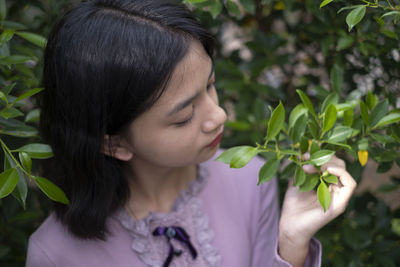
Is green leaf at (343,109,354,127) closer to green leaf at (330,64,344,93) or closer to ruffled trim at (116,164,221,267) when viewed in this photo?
green leaf at (330,64,344,93)

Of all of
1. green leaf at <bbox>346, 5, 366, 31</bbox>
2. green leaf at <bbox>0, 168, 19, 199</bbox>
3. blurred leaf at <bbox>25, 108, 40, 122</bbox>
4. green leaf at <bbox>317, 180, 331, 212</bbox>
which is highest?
green leaf at <bbox>346, 5, 366, 31</bbox>

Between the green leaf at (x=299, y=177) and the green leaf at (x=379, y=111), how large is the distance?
8.4 inches

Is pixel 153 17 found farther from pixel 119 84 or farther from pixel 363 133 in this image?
pixel 363 133

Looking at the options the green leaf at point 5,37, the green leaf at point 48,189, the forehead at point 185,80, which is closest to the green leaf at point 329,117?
the forehead at point 185,80

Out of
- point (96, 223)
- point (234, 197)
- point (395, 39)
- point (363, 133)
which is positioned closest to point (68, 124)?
point (96, 223)

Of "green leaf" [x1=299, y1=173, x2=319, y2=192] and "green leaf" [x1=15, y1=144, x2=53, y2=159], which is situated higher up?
"green leaf" [x1=15, y1=144, x2=53, y2=159]

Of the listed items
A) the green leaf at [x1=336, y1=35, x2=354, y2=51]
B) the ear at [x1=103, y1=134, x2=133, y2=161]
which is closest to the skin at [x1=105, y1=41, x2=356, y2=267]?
the ear at [x1=103, y1=134, x2=133, y2=161]

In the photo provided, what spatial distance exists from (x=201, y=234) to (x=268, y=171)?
38 centimetres

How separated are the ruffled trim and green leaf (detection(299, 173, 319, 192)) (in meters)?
0.37

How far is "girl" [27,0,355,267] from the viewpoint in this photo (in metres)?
0.90

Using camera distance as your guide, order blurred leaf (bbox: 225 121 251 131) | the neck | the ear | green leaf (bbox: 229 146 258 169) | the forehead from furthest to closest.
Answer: blurred leaf (bbox: 225 121 251 131)
the neck
the ear
the forehead
green leaf (bbox: 229 146 258 169)

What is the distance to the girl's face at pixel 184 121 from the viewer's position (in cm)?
92

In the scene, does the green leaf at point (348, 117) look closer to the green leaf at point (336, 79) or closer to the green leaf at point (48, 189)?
the green leaf at point (336, 79)

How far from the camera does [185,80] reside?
3.00 ft
